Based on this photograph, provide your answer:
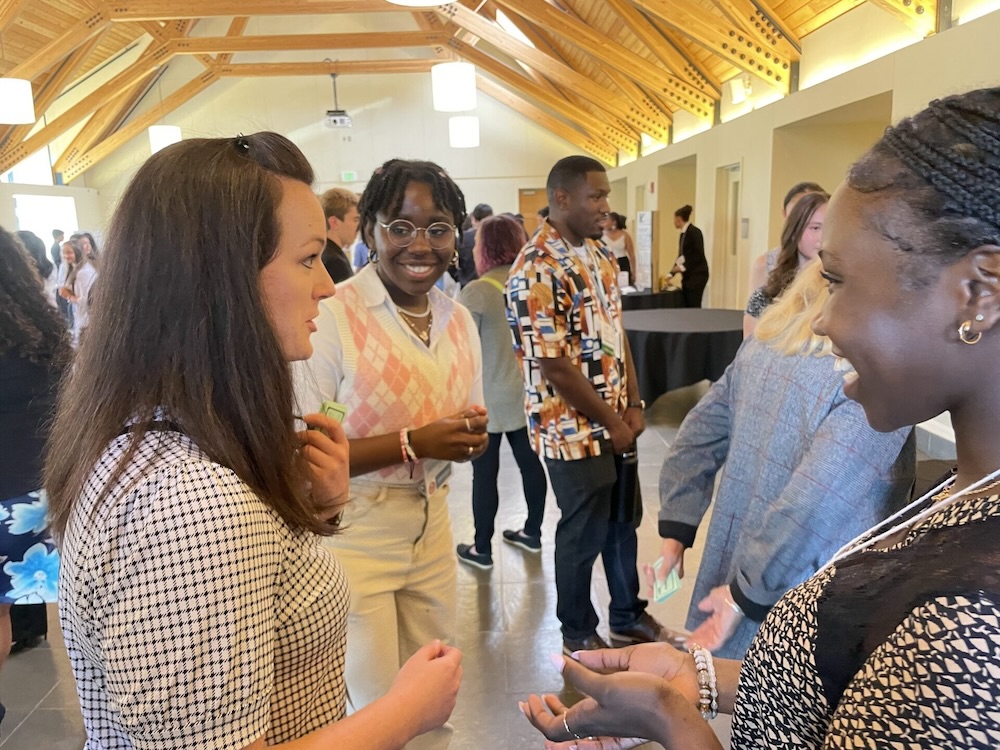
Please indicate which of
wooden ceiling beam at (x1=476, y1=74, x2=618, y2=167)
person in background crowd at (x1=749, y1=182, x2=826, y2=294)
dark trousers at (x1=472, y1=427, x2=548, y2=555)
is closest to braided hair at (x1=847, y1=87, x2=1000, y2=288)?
person in background crowd at (x1=749, y1=182, x2=826, y2=294)

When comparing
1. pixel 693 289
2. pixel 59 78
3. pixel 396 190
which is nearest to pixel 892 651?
pixel 396 190

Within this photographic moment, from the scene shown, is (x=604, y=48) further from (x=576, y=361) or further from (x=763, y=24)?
(x=576, y=361)

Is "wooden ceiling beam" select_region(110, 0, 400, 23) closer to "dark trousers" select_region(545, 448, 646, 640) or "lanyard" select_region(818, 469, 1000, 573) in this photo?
"dark trousers" select_region(545, 448, 646, 640)

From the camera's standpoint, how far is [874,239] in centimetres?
70

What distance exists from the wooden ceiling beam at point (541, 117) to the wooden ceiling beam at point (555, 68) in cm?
248

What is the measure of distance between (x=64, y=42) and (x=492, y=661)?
29.3ft

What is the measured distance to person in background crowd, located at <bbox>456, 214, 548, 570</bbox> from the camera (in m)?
3.29

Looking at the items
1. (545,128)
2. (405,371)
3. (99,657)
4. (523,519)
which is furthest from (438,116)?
(99,657)

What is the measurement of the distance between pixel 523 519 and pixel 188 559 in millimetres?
3289

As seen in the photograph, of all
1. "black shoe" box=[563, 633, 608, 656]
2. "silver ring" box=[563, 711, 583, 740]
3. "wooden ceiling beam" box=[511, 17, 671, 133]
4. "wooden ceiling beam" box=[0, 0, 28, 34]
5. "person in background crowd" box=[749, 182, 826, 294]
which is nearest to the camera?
"silver ring" box=[563, 711, 583, 740]

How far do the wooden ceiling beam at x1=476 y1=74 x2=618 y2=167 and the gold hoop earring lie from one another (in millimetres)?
13383

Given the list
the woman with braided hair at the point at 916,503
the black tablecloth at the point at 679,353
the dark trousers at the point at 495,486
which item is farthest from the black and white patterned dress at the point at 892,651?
the black tablecloth at the point at 679,353

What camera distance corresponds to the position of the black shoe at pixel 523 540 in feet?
11.4

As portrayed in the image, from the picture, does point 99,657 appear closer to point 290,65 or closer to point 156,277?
point 156,277
